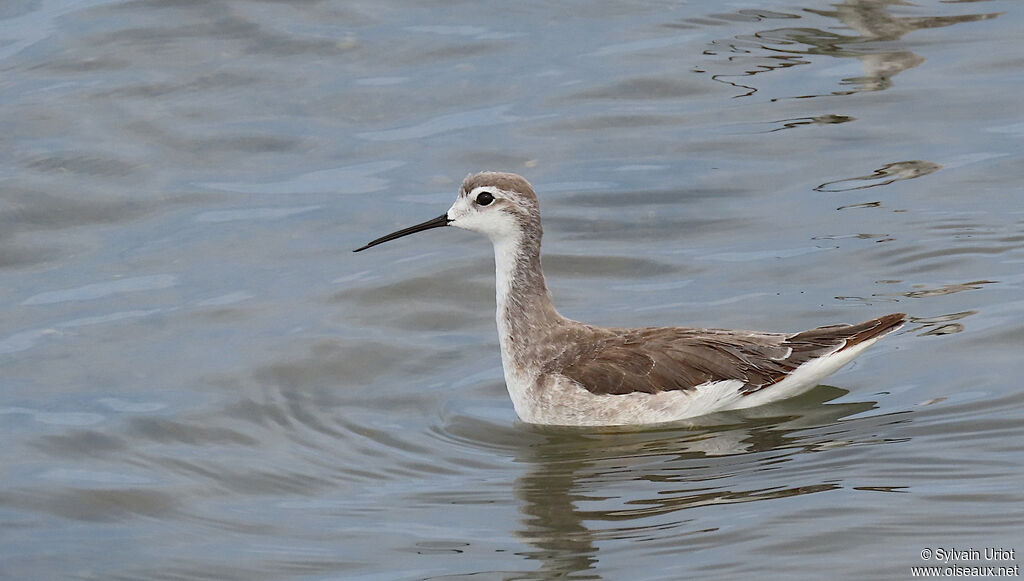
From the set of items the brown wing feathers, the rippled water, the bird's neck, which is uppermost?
the bird's neck

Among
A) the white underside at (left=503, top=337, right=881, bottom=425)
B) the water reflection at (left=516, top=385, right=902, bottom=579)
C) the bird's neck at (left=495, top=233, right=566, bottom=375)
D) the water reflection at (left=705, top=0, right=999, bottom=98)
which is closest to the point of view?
the water reflection at (left=516, top=385, right=902, bottom=579)

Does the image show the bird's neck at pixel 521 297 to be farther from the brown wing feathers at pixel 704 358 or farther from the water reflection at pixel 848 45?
the water reflection at pixel 848 45

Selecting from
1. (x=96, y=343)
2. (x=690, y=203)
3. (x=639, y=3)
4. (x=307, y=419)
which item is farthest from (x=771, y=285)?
(x=639, y=3)

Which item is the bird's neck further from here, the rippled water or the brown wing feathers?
the rippled water

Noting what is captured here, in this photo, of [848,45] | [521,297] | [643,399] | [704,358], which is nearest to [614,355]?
[643,399]

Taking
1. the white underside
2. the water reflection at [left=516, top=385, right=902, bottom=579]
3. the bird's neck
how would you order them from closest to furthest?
the water reflection at [left=516, top=385, right=902, bottom=579], the white underside, the bird's neck

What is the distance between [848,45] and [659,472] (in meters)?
11.1

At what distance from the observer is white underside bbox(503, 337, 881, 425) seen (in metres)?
10.6

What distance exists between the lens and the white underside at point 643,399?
10609mm

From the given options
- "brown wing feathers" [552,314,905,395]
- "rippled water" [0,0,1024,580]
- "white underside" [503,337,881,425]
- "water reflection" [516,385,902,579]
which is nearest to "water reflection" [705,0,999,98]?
"rippled water" [0,0,1024,580]

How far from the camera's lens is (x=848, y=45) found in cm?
1942

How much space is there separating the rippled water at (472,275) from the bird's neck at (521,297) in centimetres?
61

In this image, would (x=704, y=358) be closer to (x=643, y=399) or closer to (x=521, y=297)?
(x=643, y=399)

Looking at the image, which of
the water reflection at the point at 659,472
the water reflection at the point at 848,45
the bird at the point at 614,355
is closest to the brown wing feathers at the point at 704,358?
the bird at the point at 614,355
